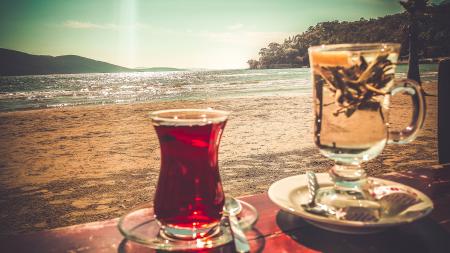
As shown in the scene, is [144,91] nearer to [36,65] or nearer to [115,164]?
[115,164]

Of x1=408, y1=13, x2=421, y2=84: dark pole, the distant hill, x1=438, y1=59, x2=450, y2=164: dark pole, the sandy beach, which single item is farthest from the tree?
the distant hill

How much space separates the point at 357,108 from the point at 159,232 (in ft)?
2.26

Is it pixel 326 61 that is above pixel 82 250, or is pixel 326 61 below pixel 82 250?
above

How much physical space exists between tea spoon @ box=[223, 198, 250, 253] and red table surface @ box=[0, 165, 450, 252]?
3cm

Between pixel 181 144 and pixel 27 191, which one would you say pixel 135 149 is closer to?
pixel 27 191

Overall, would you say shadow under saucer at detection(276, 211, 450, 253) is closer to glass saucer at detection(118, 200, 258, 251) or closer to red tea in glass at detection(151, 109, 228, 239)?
glass saucer at detection(118, 200, 258, 251)

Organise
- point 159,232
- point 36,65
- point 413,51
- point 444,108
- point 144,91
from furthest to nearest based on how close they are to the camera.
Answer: point 36,65 < point 144,91 < point 413,51 < point 444,108 < point 159,232

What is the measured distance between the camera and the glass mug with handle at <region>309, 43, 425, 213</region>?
1046 millimetres

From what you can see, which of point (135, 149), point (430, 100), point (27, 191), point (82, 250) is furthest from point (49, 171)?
point (430, 100)

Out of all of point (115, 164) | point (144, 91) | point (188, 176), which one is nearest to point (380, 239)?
point (188, 176)

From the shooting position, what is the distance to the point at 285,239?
0.87m

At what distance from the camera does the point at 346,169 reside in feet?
3.56

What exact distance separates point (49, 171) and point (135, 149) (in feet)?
5.78

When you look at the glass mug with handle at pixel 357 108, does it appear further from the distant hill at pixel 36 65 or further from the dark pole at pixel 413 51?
the distant hill at pixel 36 65
